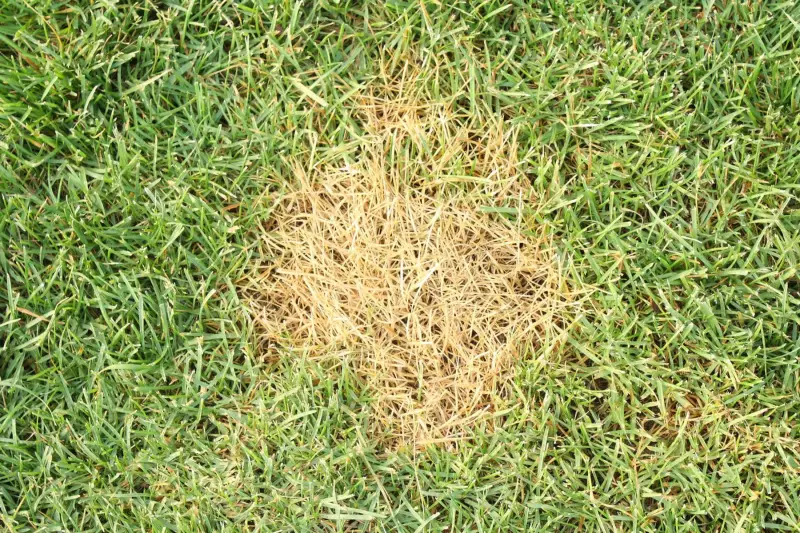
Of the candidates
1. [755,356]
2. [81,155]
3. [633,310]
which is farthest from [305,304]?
[755,356]

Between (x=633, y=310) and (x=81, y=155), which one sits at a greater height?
(x=81, y=155)

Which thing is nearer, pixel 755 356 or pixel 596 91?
pixel 755 356

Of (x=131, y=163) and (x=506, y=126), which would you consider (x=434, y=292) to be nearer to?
(x=506, y=126)

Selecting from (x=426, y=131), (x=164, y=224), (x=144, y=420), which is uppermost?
(x=426, y=131)
